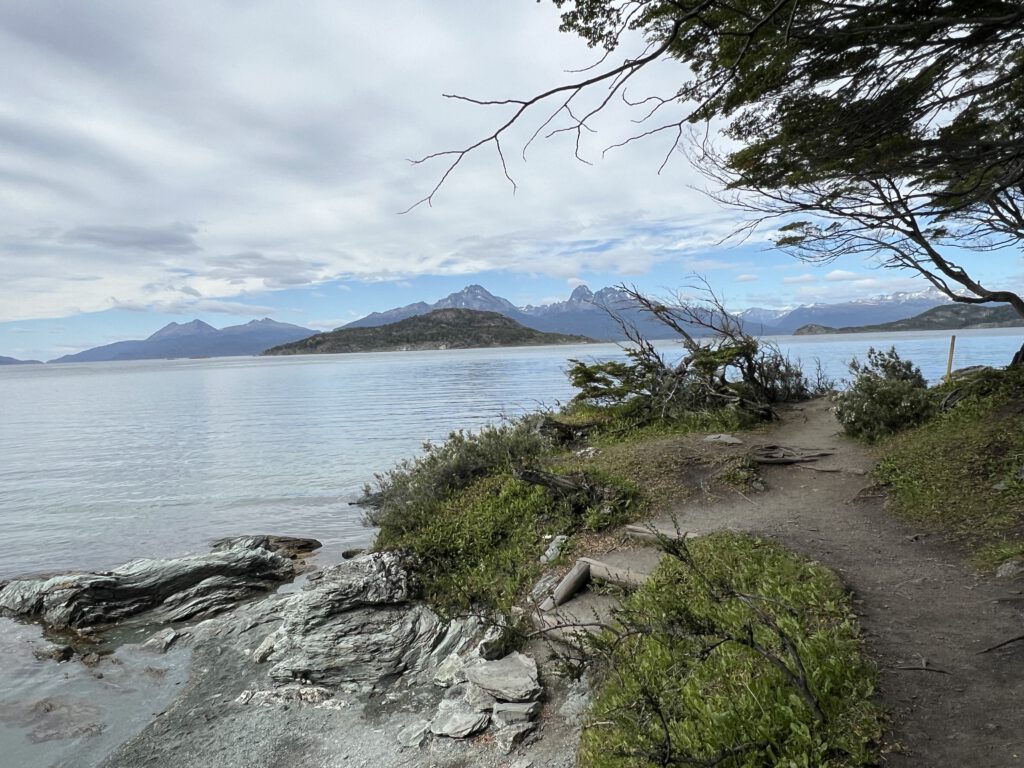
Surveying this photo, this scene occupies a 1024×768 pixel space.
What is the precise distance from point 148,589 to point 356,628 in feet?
17.2

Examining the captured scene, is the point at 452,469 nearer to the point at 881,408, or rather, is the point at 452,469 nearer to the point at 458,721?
the point at 458,721

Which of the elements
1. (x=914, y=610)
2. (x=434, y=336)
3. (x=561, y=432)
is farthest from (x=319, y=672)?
(x=434, y=336)

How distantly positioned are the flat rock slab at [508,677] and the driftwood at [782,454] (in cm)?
649

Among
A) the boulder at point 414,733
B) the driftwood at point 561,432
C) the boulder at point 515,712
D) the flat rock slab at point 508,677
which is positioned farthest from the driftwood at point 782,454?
the boulder at point 414,733

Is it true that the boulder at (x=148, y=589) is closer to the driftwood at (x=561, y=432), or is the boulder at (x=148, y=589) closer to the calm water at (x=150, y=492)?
the calm water at (x=150, y=492)

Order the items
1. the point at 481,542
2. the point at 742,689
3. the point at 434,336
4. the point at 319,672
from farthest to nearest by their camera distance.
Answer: the point at 434,336 < the point at 481,542 < the point at 319,672 < the point at 742,689

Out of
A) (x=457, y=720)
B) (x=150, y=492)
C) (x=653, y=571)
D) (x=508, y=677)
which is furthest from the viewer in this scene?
(x=150, y=492)

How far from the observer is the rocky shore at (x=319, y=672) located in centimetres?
574

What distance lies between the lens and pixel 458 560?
9.77 metres

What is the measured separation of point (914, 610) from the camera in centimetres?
542

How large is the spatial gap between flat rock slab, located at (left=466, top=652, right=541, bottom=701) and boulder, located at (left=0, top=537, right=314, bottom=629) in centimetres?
610

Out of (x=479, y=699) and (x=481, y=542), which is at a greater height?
(x=481, y=542)

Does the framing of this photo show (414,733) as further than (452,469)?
No

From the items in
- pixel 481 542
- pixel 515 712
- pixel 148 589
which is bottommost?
pixel 148 589
